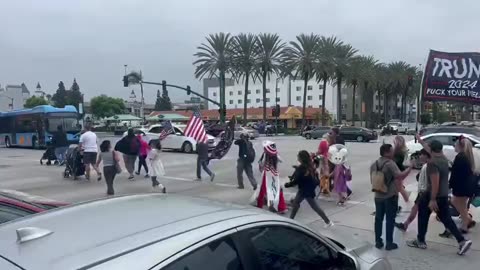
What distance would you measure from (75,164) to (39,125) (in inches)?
677

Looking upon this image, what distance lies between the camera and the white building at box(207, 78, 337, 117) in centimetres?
11744

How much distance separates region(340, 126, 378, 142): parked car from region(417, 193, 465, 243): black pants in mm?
34896

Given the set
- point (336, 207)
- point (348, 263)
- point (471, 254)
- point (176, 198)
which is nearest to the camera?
point (176, 198)

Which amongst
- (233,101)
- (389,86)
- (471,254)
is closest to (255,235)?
(471,254)

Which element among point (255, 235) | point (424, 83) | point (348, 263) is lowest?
point (348, 263)

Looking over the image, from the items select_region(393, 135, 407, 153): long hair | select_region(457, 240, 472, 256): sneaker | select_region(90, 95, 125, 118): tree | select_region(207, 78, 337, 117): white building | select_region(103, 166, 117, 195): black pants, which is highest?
select_region(207, 78, 337, 117): white building

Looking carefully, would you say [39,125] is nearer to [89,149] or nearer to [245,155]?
[89,149]

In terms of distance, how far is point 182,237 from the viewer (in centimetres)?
218

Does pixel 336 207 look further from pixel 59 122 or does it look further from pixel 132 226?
pixel 59 122

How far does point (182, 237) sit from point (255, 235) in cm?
55

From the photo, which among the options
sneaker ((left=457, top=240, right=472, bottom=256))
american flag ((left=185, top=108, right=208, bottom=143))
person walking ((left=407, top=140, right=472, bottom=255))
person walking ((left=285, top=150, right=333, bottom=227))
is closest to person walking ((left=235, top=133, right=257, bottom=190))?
american flag ((left=185, top=108, right=208, bottom=143))

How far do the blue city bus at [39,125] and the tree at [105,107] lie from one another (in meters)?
75.2

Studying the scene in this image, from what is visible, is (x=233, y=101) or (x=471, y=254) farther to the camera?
(x=233, y=101)

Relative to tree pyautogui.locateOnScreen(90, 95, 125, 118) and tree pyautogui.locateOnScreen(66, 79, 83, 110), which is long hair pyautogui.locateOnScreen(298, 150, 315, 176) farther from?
tree pyautogui.locateOnScreen(66, 79, 83, 110)
